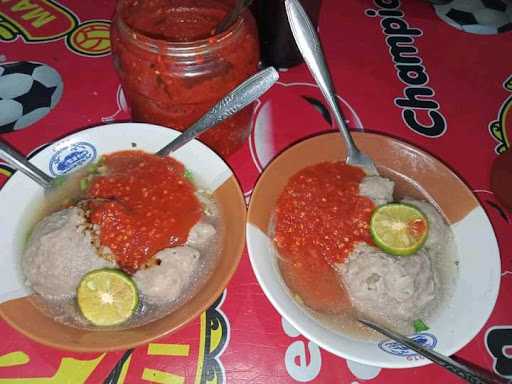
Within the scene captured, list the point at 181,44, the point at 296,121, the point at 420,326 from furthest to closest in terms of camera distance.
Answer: the point at 296,121
the point at 181,44
the point at 420,326

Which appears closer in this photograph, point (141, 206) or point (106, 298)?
point (106, 298)

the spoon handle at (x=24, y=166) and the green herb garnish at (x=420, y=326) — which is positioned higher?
the spoon handle at (x=24, y=166)

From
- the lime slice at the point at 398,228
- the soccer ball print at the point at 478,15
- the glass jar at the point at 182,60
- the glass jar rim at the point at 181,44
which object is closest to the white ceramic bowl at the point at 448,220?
the lime slice at the point at 398,228

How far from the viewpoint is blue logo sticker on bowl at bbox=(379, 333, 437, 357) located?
107cm

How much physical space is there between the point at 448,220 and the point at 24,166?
1.20 metres

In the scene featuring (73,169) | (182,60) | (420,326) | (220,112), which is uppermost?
(182,60)

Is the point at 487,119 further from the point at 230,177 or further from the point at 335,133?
the point at 230,177

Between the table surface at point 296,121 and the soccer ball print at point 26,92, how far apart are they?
0.03 m

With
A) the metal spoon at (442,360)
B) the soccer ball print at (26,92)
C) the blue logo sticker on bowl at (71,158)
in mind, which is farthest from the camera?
the soccer ball print at (26,92)

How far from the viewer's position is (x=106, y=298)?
1.11 m

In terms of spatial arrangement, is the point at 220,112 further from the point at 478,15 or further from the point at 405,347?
the point at 478,15

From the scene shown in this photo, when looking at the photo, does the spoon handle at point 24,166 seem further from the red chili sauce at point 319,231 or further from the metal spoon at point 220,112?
the red chili sauce at point 319,231

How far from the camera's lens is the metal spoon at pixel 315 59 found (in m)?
1.36

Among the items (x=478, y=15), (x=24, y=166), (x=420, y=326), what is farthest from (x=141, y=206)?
(x=478, y=15)
